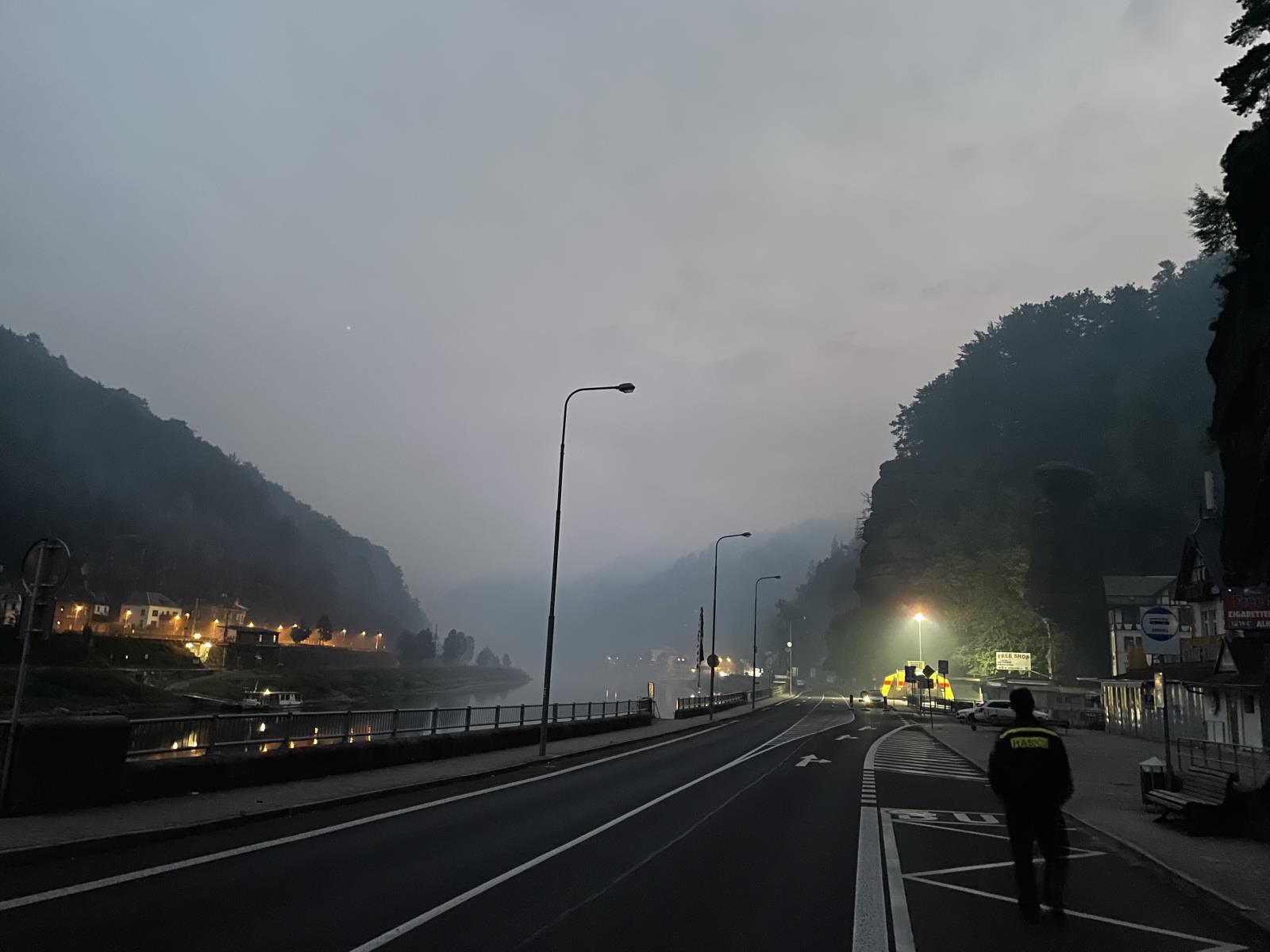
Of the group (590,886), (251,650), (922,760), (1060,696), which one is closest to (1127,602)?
(1060,696)

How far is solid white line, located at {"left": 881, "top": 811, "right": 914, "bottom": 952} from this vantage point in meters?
6.99

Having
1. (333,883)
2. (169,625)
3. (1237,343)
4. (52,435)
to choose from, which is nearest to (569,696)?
(169,625)

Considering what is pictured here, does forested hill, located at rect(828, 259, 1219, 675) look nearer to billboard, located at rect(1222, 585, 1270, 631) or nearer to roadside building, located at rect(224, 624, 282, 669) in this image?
billboard, located at rect(1222, 585, 1270, 631)

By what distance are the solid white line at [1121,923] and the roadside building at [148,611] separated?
513 feet


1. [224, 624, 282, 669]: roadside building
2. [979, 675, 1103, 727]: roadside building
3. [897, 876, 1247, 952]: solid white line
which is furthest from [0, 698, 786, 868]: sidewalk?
[224, 624, 282, 669]: roadside building

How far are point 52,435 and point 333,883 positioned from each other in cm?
20398

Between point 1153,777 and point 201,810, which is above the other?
point 1153,777

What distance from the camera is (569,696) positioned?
6772 inches

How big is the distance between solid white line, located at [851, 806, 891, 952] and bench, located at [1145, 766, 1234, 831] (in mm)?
4590

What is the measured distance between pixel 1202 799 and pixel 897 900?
7.21 meters

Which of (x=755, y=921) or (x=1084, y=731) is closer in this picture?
(x=755, y=921)

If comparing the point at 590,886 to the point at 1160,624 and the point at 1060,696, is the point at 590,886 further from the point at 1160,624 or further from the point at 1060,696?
the point at 1060,696

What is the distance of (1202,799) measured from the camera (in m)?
12.5

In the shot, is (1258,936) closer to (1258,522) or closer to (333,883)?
(333,883)
